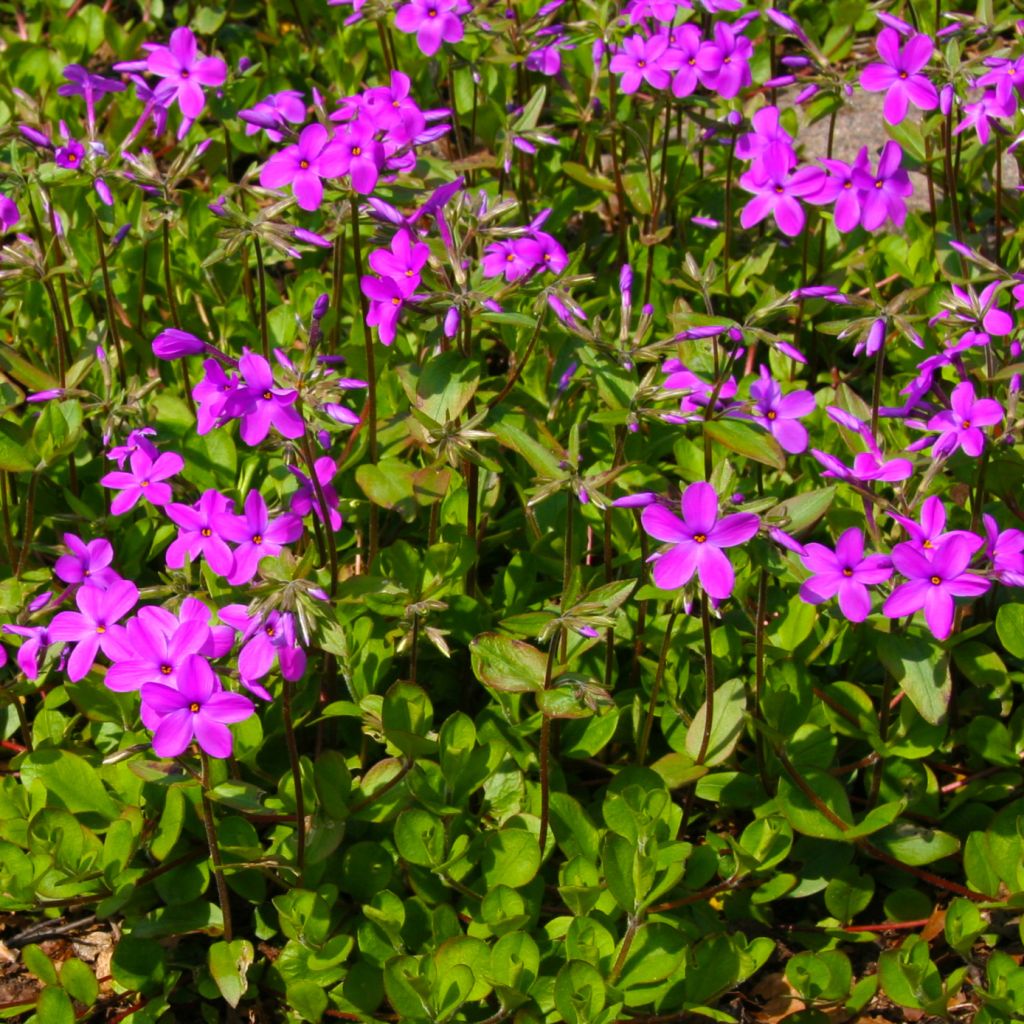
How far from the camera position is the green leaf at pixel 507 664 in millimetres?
3100

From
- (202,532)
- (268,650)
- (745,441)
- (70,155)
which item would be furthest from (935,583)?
(70,155)

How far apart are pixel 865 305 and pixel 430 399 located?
3.88 feet

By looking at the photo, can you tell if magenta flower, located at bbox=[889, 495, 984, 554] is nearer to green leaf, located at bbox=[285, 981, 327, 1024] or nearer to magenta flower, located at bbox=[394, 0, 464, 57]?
green leaf, located at bbox=[285, 981, 327, 1024]

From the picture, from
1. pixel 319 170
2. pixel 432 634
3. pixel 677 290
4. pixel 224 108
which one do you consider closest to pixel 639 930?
pixel 432 634

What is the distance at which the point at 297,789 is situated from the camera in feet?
9.93

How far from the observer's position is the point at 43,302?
4480mm

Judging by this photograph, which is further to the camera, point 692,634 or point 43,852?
point 692,634

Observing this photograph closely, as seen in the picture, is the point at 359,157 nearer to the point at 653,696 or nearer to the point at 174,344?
the point at 174,344

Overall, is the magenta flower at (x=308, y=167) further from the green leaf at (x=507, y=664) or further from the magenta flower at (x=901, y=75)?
the magenta flower at (x=901, y=75)

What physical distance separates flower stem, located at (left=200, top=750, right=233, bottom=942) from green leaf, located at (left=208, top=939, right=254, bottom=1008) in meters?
0.06

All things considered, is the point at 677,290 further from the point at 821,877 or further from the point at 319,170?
the point at 821,877

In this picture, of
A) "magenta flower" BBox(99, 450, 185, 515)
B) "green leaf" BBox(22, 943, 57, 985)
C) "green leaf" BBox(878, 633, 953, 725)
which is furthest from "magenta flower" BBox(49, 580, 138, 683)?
"green leaf" BBox(878, 633, 953, 725)

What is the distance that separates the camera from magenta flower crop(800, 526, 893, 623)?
293 cm

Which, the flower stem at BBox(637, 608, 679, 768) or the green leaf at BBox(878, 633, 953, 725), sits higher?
the green leaf at BBox(878, 633, 953, 725)
